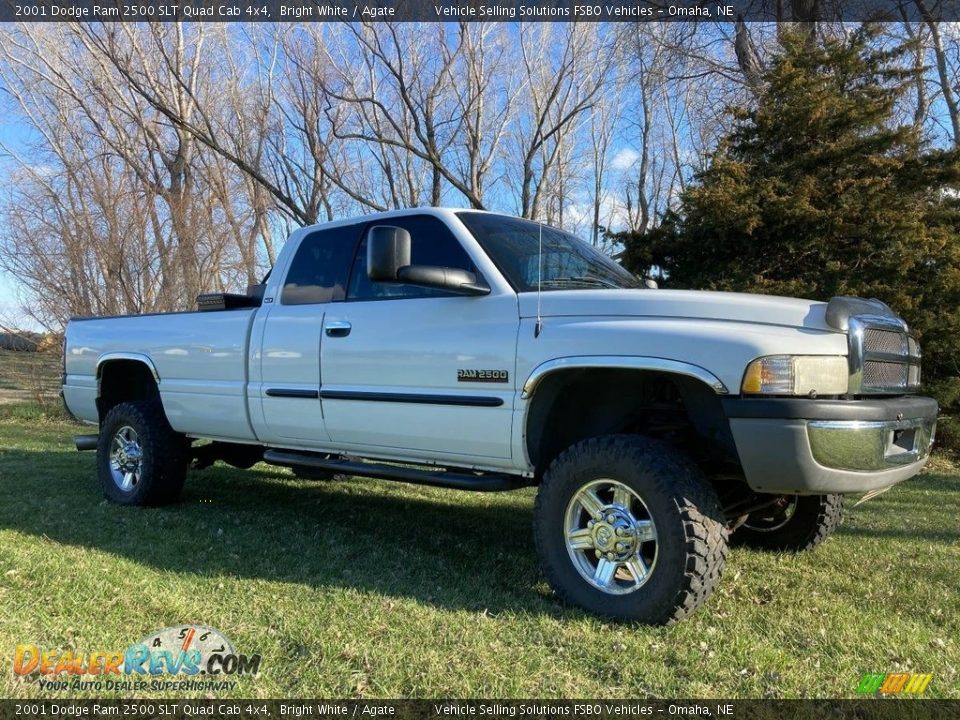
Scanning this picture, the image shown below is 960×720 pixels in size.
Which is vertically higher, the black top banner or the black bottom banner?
the black top banner

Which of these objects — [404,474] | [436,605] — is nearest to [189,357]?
[404,474]

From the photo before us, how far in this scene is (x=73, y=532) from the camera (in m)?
4.86

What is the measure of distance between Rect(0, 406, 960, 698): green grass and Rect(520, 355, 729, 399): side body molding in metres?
1.08

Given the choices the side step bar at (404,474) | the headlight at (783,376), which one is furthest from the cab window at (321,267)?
the headlight at (783,376)

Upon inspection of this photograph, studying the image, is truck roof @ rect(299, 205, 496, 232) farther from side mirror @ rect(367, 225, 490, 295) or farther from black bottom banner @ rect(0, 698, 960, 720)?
black bottom banner @ rect(0, 698, 960, 720)

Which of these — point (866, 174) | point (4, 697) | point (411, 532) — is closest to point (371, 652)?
point (4, 697)

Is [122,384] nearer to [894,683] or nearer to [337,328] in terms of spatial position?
[337,328]

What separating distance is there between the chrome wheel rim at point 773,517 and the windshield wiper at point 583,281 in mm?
1704

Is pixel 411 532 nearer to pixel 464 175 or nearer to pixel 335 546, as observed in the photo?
pixel 335 546

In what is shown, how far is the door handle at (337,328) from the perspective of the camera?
4.47 meters

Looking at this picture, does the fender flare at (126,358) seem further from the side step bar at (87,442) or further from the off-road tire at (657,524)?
the off-road tire at (657,524)

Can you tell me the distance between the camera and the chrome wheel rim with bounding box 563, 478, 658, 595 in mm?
3441

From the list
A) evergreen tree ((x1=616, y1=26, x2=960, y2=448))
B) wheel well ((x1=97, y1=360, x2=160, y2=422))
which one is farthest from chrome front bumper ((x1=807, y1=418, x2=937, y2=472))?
evergreen tree ((x1=616, y1=26, x2=960, y2=448))

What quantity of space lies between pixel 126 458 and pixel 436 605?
11.6ft
